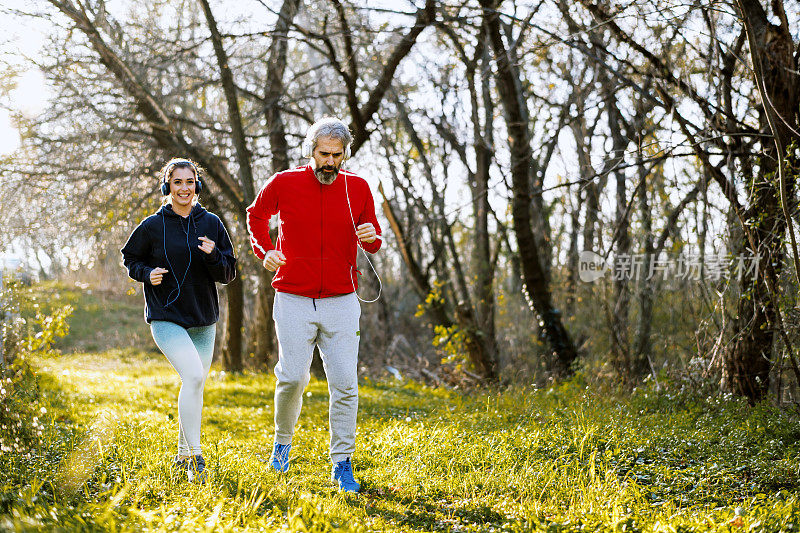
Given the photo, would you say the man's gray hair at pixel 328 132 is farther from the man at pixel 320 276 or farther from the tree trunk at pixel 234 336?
the tree trunk at pixel 234 336

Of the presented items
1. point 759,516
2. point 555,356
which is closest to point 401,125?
point 555,356

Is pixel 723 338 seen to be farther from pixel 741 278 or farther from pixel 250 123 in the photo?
pixel 250 123

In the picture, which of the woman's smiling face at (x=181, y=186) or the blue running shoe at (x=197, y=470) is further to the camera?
the woman's smiling face at (x=181, y=186)

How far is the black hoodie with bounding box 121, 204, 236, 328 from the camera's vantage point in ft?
14.4

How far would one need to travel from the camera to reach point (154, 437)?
509 centimetres

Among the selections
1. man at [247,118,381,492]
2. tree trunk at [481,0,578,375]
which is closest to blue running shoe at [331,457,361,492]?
man at [247,118,381,492]

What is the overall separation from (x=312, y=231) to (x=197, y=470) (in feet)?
4.73

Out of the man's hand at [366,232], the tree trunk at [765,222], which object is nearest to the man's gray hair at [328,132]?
the man's hand at [366,232]

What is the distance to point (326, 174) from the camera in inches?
167

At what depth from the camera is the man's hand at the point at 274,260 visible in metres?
4.15

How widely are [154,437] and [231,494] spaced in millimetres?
1574

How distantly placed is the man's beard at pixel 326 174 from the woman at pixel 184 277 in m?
0.79

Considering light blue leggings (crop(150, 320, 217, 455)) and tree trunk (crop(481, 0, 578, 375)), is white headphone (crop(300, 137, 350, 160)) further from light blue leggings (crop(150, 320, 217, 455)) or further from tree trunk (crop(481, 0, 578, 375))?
tree trunk (crop(481, 0, 578, 375))

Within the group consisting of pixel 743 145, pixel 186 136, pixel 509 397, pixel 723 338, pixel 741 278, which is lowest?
pixel 509 397
